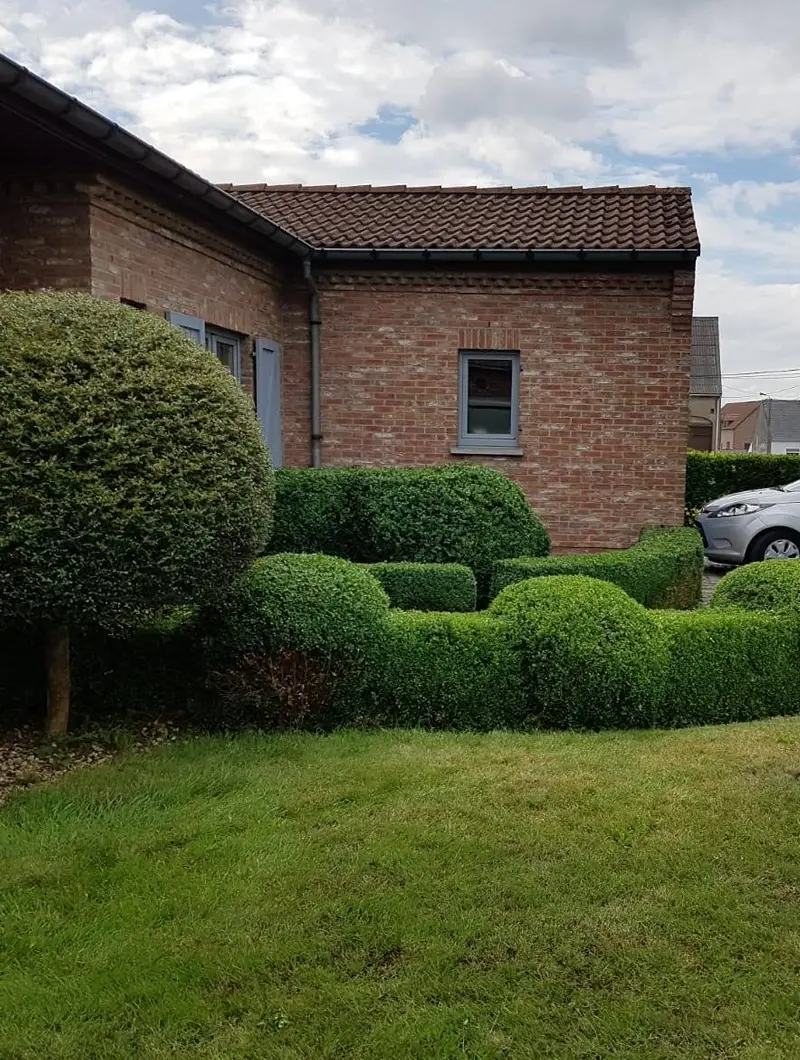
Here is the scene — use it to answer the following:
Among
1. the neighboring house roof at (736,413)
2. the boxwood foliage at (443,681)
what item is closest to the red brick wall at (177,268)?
the boxwood foliage at (443,681)

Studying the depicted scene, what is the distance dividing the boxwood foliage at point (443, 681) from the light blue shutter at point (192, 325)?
455 cm

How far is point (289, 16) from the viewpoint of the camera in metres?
7.70

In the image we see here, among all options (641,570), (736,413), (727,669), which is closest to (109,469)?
(727,669)

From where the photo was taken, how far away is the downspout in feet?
36.3

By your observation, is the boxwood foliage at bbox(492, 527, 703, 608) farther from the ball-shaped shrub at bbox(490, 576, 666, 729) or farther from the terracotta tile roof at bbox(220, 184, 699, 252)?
the terracotta tile roof at bbox(220, 184, 699, 252)

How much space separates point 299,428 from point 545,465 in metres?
3.38

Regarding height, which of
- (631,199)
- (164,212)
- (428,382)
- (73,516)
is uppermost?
(631,199)

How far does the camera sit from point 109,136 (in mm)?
6223

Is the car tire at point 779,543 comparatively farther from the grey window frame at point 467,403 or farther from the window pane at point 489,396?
the window pane at point 489,396

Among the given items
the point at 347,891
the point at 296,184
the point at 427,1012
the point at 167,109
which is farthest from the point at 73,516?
the point at 296,184

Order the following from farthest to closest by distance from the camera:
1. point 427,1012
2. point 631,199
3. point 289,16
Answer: point 631,199 → point 289,16 → point 427,1012

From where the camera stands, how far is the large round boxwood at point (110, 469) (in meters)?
4.05

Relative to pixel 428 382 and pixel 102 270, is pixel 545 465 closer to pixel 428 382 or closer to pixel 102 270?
pixel 428 382

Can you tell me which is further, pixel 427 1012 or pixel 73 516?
pixel 73 516
